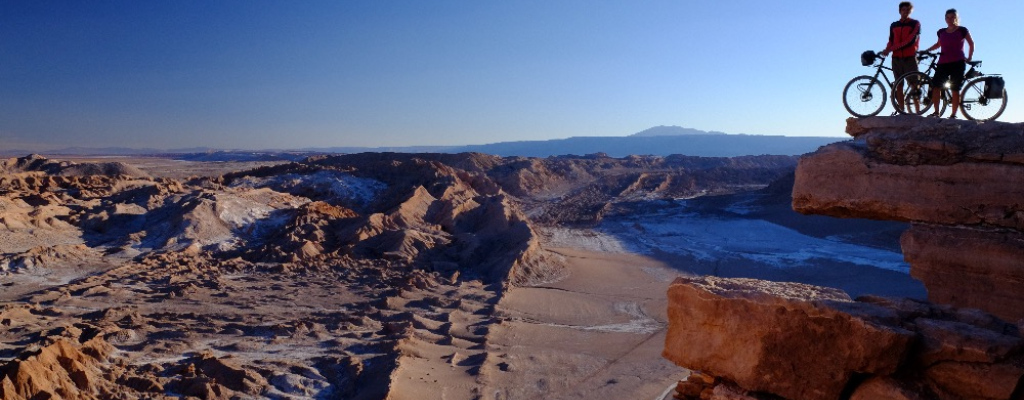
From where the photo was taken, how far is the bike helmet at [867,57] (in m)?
6.15

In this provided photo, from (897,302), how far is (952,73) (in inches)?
105

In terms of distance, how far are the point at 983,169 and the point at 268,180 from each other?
20408mm

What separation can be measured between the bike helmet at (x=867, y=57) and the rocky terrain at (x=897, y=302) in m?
1.05

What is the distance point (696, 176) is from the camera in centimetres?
Answer: 3584

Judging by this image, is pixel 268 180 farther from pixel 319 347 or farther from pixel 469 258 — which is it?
pixel 319 347

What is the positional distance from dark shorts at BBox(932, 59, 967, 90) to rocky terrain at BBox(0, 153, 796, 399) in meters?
4.33

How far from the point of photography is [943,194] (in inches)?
189

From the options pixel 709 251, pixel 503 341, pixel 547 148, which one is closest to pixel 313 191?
pixel 709 251

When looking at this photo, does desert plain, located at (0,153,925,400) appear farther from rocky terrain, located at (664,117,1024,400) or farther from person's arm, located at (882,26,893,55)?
person's arm, located at (882,26,893,55)

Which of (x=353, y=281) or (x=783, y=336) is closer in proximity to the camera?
(x=783, y=336)

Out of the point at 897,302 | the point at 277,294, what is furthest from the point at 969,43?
the point at 277,294

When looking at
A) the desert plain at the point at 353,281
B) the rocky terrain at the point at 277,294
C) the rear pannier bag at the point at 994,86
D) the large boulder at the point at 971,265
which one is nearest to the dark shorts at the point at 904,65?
the rear pannier bag at the point at 994,86

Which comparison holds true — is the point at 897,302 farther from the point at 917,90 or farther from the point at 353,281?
the point at 353,281

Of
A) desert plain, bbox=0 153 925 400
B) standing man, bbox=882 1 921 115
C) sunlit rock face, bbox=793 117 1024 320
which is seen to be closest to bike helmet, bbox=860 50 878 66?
standing man, bbox=882 1 921 115
